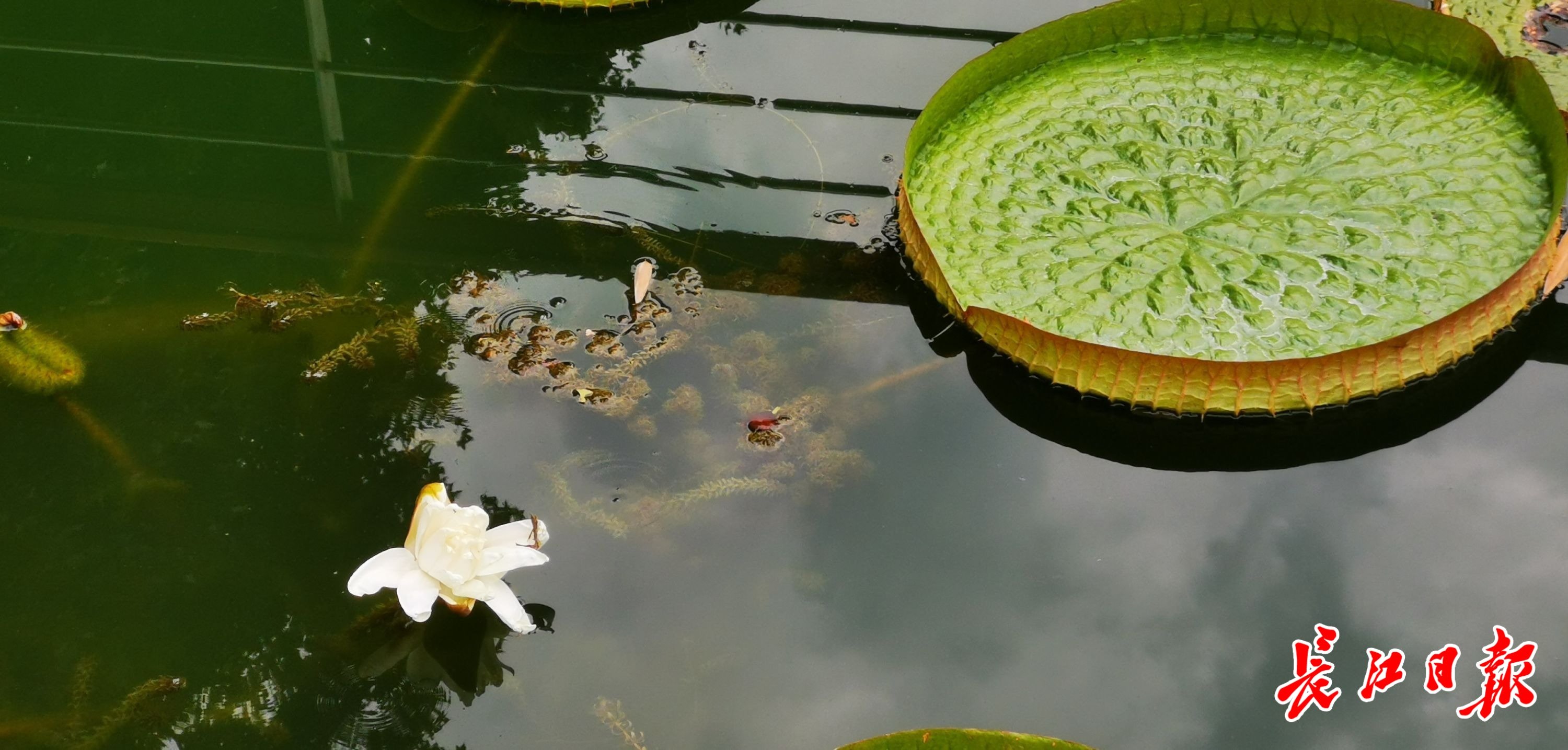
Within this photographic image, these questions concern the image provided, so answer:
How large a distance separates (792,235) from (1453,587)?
6.19 feet

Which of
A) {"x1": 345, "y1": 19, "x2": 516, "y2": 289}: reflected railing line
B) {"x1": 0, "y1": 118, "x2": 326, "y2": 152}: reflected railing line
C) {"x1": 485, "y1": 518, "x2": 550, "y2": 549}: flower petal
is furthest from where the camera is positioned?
{"x1": 0, "y1": 118, "x2": 326, "y2": 152}: reflected railing line

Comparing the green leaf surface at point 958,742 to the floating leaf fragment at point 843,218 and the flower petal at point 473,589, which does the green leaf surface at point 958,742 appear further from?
the floating leaf fragment at point 843,218

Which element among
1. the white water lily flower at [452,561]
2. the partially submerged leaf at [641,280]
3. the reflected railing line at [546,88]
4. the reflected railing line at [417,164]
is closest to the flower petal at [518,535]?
the white water lily flower at [452,561]

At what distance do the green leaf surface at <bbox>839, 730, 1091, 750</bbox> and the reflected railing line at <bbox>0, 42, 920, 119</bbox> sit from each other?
2.21 m

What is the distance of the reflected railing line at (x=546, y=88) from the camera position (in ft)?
12.4

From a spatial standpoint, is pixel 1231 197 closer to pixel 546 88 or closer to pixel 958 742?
pixel 958 742

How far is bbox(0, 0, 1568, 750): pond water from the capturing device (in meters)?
2.38

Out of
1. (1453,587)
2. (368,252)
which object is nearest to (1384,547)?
(1453,587)

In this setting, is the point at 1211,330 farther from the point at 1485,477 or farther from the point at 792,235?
the point at 792,235

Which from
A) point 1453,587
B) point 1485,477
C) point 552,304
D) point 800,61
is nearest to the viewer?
point 1453,587

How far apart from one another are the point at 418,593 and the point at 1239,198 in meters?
2.27

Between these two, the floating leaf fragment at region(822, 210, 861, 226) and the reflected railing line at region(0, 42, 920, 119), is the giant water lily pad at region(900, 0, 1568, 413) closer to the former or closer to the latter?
the floating leaf fragment at region(822, 210, 861, 226)

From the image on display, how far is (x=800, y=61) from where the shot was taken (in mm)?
3990

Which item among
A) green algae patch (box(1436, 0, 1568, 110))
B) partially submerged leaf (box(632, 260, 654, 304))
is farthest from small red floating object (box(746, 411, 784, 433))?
green algae patch (box(1436, 0, 1568, 110))
